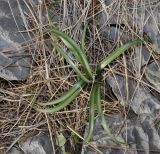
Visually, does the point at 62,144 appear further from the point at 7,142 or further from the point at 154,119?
the point at 154,119

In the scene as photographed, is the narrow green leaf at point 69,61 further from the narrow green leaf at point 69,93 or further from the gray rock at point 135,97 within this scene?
the gray rock at point 135,97

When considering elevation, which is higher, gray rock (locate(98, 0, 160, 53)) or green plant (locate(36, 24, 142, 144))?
gray rock (locate(98, 0, 160, 53))

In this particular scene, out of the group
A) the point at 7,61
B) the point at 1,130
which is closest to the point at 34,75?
the point at 7,61

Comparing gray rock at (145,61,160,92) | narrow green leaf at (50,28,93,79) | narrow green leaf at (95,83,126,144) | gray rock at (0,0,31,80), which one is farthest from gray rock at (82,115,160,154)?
gray rock at (0,0,31,80)

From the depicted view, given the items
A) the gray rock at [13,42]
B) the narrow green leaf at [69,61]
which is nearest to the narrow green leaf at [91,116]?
the narrow green leaf at [69,61]

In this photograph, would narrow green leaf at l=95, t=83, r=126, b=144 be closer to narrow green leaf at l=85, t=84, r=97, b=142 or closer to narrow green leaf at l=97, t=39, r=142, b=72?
narrow green leaf at l=85, t=84, r=97, b=142

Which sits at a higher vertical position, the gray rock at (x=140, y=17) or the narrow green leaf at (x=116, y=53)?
the gray rock at (x=140, y=17)

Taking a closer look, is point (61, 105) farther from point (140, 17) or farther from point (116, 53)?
point (140, 17)
